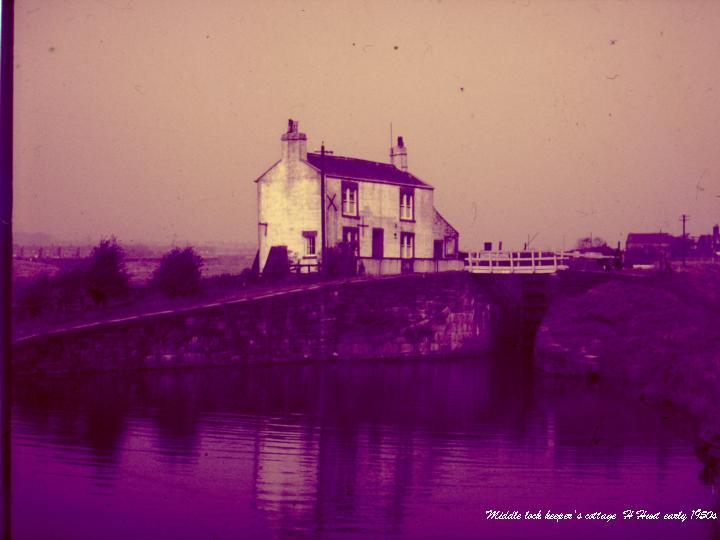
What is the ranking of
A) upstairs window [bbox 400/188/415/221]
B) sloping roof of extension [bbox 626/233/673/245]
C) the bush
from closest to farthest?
1. the bush
2. sloping roof of extension [bbox 626/233/673/245]
3. upstairs window [bbox 400/188/415/221]

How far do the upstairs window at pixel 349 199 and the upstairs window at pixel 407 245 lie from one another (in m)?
2.34

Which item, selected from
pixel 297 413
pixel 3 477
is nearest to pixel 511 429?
pixel 297 413

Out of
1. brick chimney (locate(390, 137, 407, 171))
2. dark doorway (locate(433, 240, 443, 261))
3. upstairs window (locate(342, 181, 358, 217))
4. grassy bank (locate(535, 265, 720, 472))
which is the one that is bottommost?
grassy bank (locate(535, 265, 720, 472))

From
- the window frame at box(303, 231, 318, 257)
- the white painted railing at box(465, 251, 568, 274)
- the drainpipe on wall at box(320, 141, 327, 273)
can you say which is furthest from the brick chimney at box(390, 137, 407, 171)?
the white painted railing at box(465, 251, 568, 274)

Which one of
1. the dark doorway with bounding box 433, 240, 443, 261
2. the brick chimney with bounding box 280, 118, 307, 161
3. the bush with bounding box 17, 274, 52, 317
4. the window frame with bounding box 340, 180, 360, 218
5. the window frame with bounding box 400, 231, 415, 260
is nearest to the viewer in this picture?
the bush with bounding box 17, 274, 52, 317

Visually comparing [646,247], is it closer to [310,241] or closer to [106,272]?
[310,241]

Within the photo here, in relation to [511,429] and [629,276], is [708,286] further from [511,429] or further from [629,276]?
[629,276]

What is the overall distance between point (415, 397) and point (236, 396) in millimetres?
3123

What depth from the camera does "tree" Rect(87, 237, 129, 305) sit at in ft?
65.2

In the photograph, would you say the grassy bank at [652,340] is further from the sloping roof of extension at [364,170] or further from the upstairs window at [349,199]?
the sloping roof of extension at [364,170]

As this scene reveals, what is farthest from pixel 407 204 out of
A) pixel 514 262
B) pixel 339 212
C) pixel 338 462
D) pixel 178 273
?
pixel 338 462

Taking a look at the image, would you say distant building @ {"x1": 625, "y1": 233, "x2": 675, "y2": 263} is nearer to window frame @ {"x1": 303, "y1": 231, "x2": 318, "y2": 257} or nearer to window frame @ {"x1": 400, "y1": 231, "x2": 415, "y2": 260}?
window frame @ {"x1": 400, "y1": 231, "x2": 415, "y2": 260}

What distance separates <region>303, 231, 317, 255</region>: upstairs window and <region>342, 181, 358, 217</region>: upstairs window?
150 centimetres

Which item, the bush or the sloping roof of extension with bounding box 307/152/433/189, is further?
the sloping roof of extension with bounding box 307/152/433/189
